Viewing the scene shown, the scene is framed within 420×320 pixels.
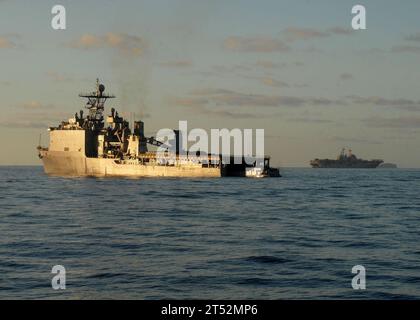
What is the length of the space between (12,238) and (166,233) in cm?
786

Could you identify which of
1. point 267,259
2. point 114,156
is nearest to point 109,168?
point 114,156

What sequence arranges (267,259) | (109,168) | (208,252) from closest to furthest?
(267,259), (208,252), (109,168)

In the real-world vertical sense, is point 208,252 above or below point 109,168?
below

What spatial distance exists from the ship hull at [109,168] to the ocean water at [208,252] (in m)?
58.7

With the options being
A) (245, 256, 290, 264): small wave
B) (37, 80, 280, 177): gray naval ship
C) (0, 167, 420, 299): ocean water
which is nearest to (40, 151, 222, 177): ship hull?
(37, 80, 280, 177): gray naval ship

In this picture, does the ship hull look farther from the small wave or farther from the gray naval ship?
the small wave

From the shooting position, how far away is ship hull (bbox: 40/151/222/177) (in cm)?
10425

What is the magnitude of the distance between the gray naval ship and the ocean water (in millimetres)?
59911

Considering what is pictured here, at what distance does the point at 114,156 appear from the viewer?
110 metres

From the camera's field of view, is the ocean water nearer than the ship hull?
Yes

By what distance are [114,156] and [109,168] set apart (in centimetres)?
342

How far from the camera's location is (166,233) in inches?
1210

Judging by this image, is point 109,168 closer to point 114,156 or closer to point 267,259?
point 114,156
